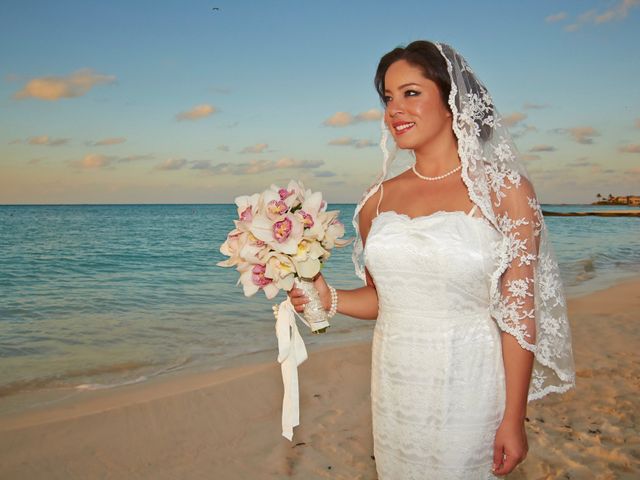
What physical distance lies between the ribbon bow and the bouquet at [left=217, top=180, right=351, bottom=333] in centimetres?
22

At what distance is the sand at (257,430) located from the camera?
480 cm

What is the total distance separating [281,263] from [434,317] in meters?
0.68

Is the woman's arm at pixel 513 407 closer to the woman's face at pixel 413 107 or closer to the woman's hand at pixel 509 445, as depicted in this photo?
the woman's hand at pixel 509 445

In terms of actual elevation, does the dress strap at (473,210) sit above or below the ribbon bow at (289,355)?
above

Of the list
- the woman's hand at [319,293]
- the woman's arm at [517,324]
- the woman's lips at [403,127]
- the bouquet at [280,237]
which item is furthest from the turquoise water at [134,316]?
the woman's arm at [517,324]

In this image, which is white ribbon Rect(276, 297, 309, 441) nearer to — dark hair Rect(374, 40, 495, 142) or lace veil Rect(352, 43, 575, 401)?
lace veil Rect(352, 43, 575, 401)

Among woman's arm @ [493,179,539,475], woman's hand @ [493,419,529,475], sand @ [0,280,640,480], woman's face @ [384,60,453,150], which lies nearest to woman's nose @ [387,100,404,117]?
woman's face @ [384,60,453,150]

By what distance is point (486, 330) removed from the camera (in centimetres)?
255

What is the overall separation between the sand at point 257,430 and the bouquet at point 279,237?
2.68 meters

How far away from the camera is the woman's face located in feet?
9.05

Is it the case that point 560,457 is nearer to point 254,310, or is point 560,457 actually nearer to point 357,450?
point 357,450

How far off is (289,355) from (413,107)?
1.22 m

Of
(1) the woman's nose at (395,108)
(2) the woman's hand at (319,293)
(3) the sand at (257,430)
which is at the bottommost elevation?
(3) the sand at (257,430)

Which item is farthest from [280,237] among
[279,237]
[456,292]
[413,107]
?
[413,107]
